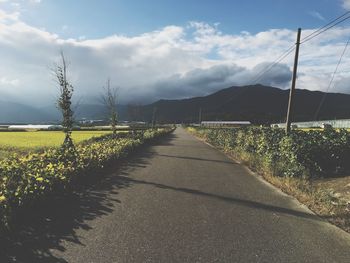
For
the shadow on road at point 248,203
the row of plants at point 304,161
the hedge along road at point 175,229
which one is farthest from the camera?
the row of plants at point 304,161

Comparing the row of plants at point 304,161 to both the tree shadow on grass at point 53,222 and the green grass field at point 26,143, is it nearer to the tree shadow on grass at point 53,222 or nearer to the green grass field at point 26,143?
the tree shadow on grass at point 53,222

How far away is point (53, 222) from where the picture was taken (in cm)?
604

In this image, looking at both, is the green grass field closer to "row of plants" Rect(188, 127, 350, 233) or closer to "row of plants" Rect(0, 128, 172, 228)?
"row of plants" Rect(0, 128, 172, 228)

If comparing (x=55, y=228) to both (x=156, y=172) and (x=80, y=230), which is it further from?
(x=156, y=172)

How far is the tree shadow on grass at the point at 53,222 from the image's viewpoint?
15.4 feet

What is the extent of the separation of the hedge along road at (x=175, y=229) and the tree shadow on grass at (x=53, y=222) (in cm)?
2

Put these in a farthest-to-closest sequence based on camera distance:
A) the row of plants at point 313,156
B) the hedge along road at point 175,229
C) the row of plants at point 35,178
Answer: the row of plants at point 313,156 → the row of plants at point 35,178 → the hedge along road at point 175,229

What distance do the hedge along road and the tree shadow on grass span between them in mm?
15

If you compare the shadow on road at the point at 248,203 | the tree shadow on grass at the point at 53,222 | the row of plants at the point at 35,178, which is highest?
the row of plants at the point at 35,178

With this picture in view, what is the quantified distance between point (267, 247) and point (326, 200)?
11.2ft

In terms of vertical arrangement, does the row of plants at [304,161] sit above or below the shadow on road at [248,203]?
above

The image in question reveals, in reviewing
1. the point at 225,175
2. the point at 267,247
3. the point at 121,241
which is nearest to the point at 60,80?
the point at 225,175

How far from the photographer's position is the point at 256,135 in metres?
16.7

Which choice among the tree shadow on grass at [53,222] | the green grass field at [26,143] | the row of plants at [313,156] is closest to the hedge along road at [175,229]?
the tree shadow on grass at [53,222]
